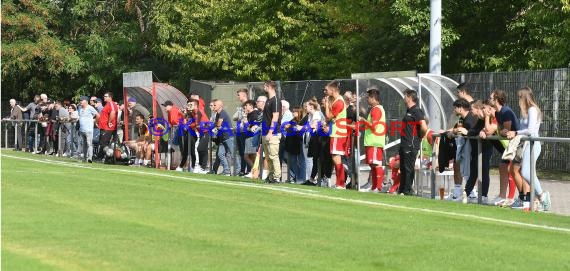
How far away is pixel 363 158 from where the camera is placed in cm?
2241

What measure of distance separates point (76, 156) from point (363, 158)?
15.3 metres

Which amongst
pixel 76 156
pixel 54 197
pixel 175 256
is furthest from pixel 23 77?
pixel 175 256

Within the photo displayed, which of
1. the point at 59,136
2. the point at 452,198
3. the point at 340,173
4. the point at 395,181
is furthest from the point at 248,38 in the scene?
the point at 452,198

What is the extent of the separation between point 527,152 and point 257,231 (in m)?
6.13

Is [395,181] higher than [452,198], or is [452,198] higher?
[395,181]


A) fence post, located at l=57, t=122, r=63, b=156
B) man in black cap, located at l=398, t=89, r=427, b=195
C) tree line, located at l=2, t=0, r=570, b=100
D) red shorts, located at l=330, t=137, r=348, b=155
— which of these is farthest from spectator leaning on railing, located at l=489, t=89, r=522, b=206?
fence post, located at l=57, t=122, r=63, b=156

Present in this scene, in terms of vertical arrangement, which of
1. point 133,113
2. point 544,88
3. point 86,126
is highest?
point 544,88

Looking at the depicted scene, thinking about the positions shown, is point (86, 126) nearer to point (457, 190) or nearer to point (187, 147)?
point (187, 147)

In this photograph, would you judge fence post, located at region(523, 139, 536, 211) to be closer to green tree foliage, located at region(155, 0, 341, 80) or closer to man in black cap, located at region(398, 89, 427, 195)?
man in black cap, located at region(398, 89, 427, 195)

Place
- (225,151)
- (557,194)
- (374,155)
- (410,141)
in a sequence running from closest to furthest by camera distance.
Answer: (557,194)
(410,141)
(374,155)
(225,151)

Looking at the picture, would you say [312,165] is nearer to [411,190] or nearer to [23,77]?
[411,190]

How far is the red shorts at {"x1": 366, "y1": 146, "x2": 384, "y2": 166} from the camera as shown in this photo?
20766mm

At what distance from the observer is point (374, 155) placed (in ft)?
68.2

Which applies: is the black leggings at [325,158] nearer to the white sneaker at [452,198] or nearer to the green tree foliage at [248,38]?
the white sneaker at [452,198]
